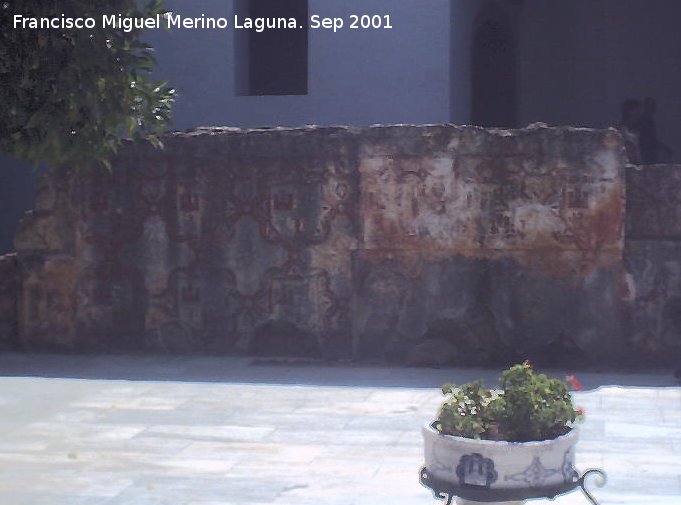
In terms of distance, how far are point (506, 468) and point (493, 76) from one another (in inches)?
469

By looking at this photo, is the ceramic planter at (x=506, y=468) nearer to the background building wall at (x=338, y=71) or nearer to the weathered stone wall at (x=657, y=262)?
the weathered stone wall at (x=657, y=262)

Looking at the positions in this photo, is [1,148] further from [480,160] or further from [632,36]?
[632,36]

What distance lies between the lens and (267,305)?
9984mm

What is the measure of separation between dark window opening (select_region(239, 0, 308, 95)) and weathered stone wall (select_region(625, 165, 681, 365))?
6356 mm

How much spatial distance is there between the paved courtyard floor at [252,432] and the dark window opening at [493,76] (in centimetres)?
678

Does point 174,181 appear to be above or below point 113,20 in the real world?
below

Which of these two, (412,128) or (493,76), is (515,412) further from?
(493,76)

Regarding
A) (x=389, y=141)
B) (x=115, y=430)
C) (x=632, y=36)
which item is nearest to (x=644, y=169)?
(x=389, y=141)

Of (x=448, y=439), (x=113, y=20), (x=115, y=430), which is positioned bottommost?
(x=115, y=430)

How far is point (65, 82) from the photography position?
196 inches

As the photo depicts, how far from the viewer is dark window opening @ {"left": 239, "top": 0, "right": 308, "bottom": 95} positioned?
1477cm

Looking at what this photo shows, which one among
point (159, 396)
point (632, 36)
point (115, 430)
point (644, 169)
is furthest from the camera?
point (632, 36)

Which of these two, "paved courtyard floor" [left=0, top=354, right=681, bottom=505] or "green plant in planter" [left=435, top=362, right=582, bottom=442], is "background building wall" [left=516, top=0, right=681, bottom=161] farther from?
"green plant in planter" [left=435, top=362, right=582, bottom=442]

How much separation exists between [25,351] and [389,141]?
3.68 m
